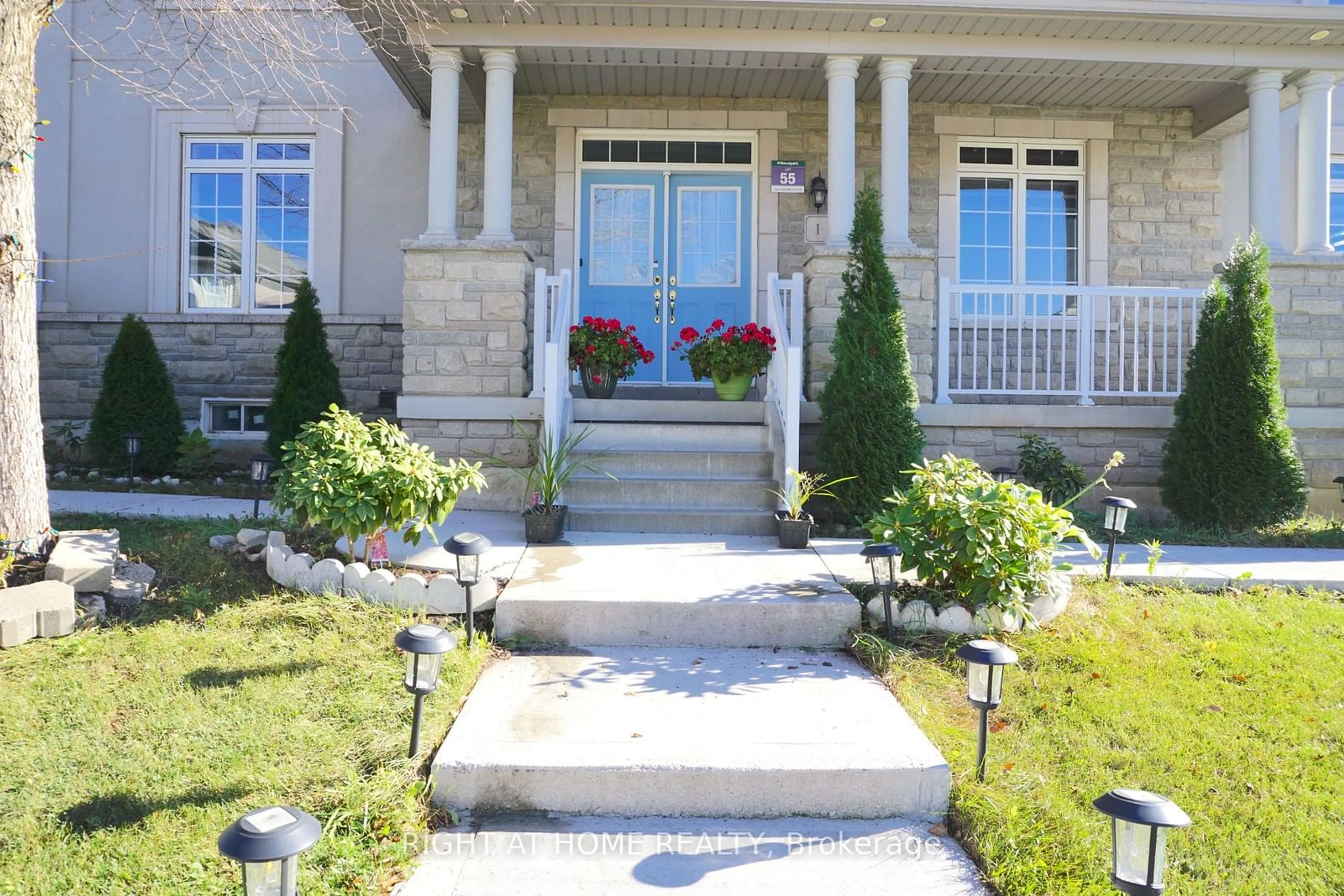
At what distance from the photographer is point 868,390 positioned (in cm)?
568

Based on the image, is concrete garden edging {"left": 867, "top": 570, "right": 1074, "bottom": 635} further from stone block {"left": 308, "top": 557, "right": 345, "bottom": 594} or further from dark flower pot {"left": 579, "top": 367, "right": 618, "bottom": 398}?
dark flower pot {"left": 579, "top": 367, "right": 618, "bottom": 398}

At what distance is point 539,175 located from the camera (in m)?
8.12

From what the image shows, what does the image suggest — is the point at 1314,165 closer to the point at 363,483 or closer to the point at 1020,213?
the point at 1020,213

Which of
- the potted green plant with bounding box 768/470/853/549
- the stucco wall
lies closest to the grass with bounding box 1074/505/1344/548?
the potted green plant with bounding box 768/470/853/549

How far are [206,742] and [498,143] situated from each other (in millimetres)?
4958

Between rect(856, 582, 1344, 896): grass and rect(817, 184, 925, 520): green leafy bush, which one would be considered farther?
rect(817, 184, 925, 520): green leafy bush

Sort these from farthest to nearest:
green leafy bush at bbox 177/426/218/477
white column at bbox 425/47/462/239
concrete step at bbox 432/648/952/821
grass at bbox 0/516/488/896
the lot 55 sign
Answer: the lot 55 sign
green leafy bush at bbox 177/426/218/477
white column at bbox 425/47/462/239
concrete step at bbox 432/648/952/821
grass at bbox 0/516/488/896

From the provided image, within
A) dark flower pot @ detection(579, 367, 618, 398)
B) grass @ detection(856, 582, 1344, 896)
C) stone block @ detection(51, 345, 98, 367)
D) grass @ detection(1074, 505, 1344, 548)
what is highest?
stone block @ detection(51, 345, 98, 367)

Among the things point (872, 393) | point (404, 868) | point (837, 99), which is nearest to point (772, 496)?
point (872, 393)

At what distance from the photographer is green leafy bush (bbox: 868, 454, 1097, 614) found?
361cm

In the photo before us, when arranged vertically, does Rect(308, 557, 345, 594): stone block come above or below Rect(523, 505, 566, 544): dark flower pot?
below

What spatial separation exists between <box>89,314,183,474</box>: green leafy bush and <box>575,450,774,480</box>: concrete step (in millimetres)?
4013

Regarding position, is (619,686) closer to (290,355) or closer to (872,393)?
(872,393)

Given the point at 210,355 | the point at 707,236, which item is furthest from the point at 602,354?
the point at 210,355
